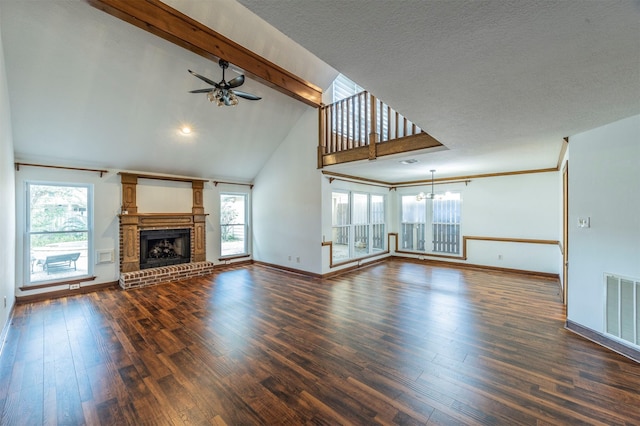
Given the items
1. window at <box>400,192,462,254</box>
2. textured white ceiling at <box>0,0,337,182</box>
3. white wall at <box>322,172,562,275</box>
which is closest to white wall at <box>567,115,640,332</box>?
white wall at <box>322,172,562,275</box>

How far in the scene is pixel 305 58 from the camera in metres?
5.14

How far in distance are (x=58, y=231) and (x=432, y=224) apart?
8.30 meters

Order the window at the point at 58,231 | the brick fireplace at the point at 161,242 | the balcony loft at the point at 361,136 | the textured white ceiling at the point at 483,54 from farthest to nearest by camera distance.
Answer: the brick fireplace at the point at 161,242
the window at the point at 58,231
the balcony loft at the point at 361,136
the textured white ceiling at the point at 483,54

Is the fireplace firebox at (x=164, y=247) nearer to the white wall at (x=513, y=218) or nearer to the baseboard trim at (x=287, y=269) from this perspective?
the baseboard trim at (x=287, y=269)

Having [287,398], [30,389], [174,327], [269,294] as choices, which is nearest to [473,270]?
[269,294]

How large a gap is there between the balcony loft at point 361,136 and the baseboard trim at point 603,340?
9.17ft

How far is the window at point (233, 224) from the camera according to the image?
7094mm

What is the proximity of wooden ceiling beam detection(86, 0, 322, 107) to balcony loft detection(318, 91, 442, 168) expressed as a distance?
94 centimetres

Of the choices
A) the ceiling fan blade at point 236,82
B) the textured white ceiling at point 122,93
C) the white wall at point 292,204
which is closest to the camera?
the textured white ceiling at point 122,93

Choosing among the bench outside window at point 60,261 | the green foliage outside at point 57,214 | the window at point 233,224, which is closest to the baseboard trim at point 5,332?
the bench outside window at point 60,261

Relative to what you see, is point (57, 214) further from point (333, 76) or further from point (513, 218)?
point (513, 218)

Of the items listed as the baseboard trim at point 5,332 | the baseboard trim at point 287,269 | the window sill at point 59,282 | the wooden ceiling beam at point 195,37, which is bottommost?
the baseboard trim at point 5,332

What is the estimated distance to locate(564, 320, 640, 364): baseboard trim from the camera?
2625 mm

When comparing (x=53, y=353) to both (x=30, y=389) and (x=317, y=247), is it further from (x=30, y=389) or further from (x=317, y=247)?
(x=317, y=247)
